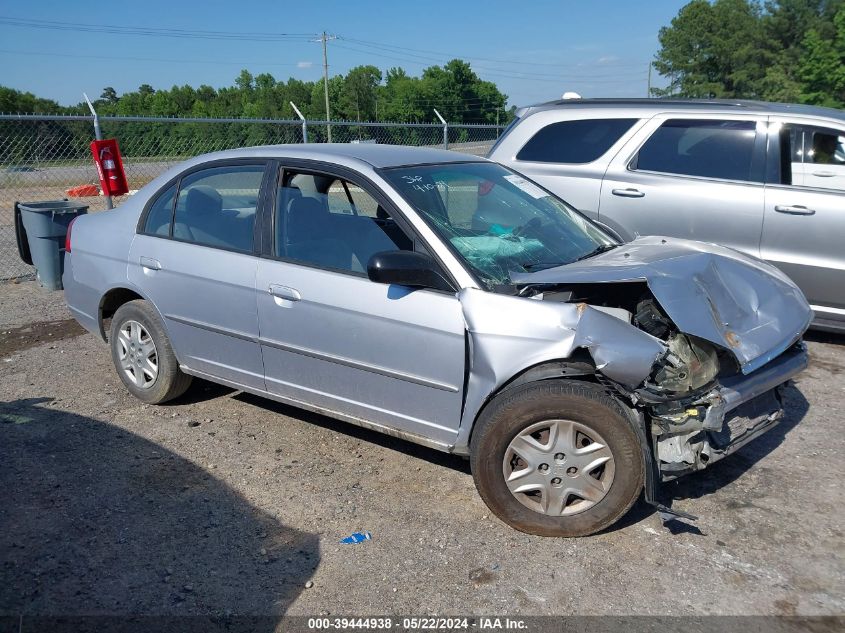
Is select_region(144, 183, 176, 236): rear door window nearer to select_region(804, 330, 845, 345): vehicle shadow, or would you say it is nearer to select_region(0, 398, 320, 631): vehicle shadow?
select_region(0, 398, 320, 631): vehicle shadow

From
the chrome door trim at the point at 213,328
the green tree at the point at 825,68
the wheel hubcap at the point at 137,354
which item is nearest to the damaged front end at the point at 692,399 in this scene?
the chrome door trim at the point at 213,328

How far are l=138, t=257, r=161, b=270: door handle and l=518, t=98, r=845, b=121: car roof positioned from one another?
3.91 metres

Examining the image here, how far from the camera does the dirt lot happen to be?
3.02 meters

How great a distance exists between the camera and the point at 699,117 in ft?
20.1

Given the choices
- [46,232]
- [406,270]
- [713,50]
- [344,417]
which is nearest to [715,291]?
[406,270]

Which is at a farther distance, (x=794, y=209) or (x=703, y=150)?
(x=703, y=150)

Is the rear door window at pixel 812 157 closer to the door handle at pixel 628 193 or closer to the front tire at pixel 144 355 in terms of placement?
the door handle at pixel 628 193

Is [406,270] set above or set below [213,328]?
above

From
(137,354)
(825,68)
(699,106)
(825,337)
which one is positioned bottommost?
(825,337)

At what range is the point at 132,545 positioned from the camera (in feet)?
11.1

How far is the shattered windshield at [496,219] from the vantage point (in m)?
3.78

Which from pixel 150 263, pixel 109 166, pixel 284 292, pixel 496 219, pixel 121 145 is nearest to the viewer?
pixel 284 292

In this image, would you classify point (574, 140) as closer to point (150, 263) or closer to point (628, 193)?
point (628, 193)

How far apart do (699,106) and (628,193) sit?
0.95 m
